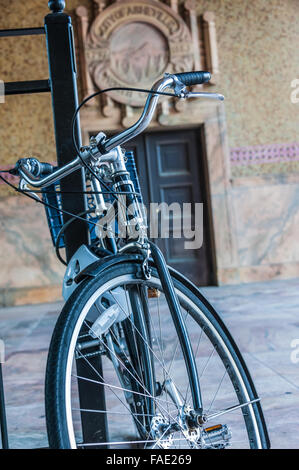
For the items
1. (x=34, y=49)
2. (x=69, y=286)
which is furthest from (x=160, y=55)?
(x=69, y=286)

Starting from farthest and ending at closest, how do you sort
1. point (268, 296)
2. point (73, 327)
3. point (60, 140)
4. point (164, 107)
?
1. point (164, 107)
2. point (268, 296)
3. point (60, 140)
4. point (73, 327)

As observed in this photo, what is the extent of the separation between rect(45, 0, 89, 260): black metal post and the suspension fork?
51cm

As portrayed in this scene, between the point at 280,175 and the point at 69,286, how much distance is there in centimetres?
524

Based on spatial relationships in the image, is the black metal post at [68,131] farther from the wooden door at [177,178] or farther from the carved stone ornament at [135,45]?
the wooden door at [177,178]

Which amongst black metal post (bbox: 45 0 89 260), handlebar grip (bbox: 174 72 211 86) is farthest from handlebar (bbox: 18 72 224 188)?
black metal post (bbox: 45 0 89 260)

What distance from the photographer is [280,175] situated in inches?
241

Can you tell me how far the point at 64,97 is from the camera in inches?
61.7

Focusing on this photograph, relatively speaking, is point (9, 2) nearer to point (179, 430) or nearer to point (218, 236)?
point (218, 236)

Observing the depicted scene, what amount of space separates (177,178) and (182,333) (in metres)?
5.17

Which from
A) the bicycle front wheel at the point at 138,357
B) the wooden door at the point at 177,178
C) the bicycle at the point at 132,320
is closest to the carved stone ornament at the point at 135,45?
the wooden door at the point at 177,178

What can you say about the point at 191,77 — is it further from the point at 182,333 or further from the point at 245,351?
the point at 245,351

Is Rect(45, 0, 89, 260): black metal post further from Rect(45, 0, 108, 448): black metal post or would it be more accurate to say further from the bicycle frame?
the bicycle frame

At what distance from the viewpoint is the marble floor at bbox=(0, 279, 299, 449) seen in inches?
74.8
